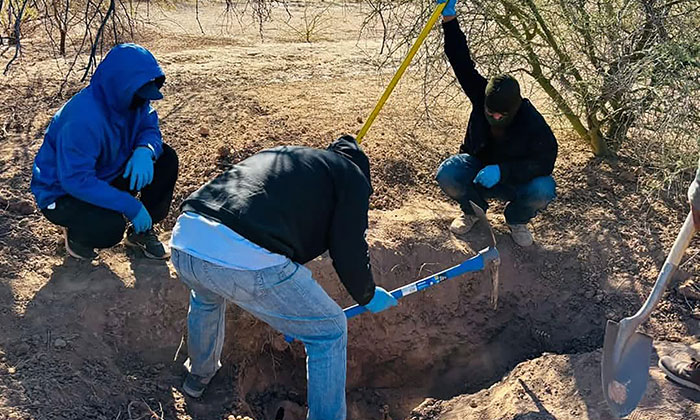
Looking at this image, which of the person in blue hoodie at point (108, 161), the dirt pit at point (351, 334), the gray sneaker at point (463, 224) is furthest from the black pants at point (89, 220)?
the gray sneaker at point (463, 224)

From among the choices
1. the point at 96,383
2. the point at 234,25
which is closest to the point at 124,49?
the point at 96,383

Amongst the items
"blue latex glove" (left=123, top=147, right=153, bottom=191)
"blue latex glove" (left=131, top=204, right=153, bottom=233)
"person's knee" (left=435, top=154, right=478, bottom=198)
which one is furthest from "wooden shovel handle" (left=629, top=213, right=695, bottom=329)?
"blue latex glove" (left=123, top=147, right=153, bottom=191)

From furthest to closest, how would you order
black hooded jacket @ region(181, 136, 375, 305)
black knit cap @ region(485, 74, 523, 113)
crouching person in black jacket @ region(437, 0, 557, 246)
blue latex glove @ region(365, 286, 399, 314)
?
crouching person in black jacket @ region(437, 0, 557, 246), black knit cap @ region(485, 74, 523, 113), blue latex glove @ region(365, 286, 399, 314), black hooded jacket @ region(181, 136, 375, 305)

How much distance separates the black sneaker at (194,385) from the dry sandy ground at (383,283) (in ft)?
0.15

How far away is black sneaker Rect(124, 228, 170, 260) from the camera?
3904 millimetres

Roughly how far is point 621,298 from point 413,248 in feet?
4.13

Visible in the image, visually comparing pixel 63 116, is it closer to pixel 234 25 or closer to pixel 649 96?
pixel 649 96

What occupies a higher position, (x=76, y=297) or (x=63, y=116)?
(x=63, y=116)

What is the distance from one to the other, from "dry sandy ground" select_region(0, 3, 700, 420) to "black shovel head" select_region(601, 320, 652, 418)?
0.44 ft

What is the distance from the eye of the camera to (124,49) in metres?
3.43

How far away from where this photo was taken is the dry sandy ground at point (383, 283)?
3.31 meters

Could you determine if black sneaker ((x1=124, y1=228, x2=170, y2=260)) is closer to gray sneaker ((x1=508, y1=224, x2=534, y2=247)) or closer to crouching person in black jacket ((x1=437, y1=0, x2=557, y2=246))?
crouching person in black jacket ((x1=437, y1=0, x2=557, y2=246))

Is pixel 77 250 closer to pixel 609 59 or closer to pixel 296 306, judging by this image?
pixel 296 306

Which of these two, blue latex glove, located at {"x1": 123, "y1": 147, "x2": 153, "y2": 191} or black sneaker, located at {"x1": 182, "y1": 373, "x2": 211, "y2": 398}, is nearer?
black sneaker, located at {"x1": 182, "y1": 373, "x2": 211, "y2": 398}
